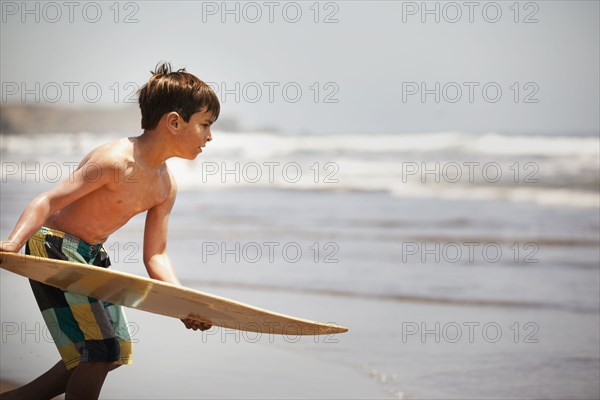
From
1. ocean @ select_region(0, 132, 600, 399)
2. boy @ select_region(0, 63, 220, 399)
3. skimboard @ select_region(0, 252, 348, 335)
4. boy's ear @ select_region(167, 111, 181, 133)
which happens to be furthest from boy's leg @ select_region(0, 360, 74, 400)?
ocean @ select_region(0, 132, 600, 399)

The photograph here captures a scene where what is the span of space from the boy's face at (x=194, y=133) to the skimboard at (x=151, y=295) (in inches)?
16.9

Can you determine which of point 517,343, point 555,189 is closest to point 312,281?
point 517,343

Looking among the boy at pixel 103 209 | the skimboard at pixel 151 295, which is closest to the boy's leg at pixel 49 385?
the boy at pixel 103 209

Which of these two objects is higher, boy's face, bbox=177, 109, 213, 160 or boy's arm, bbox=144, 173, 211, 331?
boy's face, bbox=177, 109, 213, 160

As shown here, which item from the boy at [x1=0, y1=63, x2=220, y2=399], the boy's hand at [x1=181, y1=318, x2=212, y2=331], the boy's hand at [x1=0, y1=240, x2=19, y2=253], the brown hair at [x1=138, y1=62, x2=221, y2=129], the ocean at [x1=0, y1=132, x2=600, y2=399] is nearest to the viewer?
the boy's hand at [x1=0, y1=240, x2=19, y2=253]

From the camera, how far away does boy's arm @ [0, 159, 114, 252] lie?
2.45m

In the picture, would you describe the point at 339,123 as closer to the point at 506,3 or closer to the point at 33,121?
the point at 506,3

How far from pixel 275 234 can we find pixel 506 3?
30.7 feet

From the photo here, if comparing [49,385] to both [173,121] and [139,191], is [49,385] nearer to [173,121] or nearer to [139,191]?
[139,191]

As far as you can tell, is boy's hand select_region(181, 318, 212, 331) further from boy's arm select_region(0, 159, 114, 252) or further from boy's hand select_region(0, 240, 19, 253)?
boy's hand select_region(0, 240, 19, 253)

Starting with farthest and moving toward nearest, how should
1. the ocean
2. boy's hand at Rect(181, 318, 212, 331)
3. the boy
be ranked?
the ocean < boy's hand at Rect(181, 318, 212, 331) < the boy

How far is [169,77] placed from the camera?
2.78 meters

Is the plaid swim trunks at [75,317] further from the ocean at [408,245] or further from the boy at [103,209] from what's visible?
the ocean at [408,245]

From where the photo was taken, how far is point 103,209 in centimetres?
278
